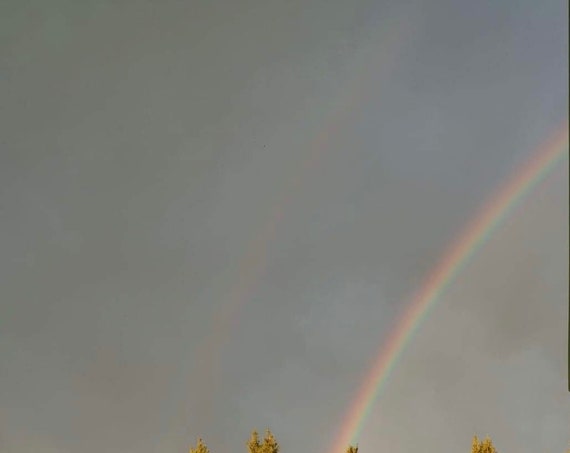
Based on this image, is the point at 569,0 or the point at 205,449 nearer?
the point at 569,0

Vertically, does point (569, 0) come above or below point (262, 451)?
below

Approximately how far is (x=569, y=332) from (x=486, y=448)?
27423 mm

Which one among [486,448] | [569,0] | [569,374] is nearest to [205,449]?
[486,448]

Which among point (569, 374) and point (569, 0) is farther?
point (569, 374)

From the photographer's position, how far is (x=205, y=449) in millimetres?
35750

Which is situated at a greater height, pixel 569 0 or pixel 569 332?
pixel 569 0

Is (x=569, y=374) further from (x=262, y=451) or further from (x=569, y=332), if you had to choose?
(x=262, y=451)

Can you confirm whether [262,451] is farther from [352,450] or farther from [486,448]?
[486,448]

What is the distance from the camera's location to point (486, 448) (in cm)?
3800

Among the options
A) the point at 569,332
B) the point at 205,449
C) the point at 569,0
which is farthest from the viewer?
the point at 205,449

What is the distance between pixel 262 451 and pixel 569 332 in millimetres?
26794

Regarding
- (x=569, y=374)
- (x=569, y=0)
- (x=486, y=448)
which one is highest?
(x=486, y=448)

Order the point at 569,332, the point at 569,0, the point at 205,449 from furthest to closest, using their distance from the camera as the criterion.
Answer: the point at 205,449
the point at 569,332
the point at 569,0

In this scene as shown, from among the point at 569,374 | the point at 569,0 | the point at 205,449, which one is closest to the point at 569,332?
the point at 569,374
